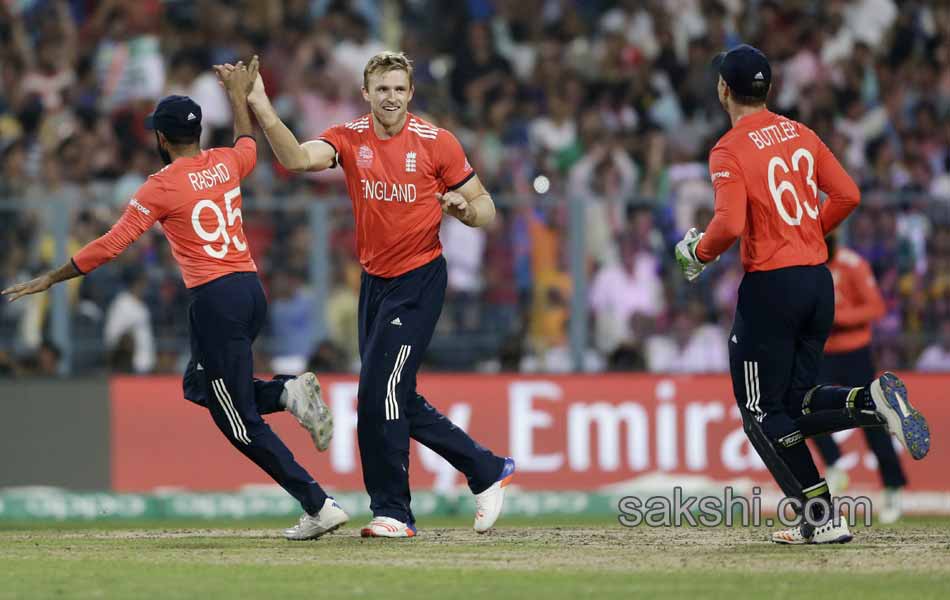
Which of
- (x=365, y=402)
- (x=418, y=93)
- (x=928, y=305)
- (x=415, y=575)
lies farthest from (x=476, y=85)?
(x=415, y=575)

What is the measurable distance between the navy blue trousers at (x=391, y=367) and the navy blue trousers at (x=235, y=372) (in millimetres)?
392

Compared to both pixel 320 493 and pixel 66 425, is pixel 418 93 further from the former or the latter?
pixel 320 493

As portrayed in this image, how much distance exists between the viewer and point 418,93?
63.3ft

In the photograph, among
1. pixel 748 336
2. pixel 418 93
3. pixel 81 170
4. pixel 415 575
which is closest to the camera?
pixel 415 575

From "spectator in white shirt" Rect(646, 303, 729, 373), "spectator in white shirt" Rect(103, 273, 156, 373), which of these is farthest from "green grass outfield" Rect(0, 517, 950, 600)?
"spectator in white shirt" Rect(646, 303, 729, 373)

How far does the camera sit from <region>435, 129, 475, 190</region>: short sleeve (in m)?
9.98

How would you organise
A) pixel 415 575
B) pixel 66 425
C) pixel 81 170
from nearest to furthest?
pixel 415 575
pixel 66 425
pixel 81 170

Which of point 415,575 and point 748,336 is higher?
point 748,336

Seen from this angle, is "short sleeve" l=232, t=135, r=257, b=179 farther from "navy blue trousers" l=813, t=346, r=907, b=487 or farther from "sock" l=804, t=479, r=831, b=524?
"navy blue trousers" l=813, t=346, r=907, b=487

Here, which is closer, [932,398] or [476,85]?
[932,398]

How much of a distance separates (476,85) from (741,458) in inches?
222

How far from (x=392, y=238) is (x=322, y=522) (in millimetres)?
1666

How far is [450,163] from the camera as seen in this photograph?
9992 mm

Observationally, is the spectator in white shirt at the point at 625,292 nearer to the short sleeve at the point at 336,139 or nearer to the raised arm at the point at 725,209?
the short sleeve at the point at 336,139
